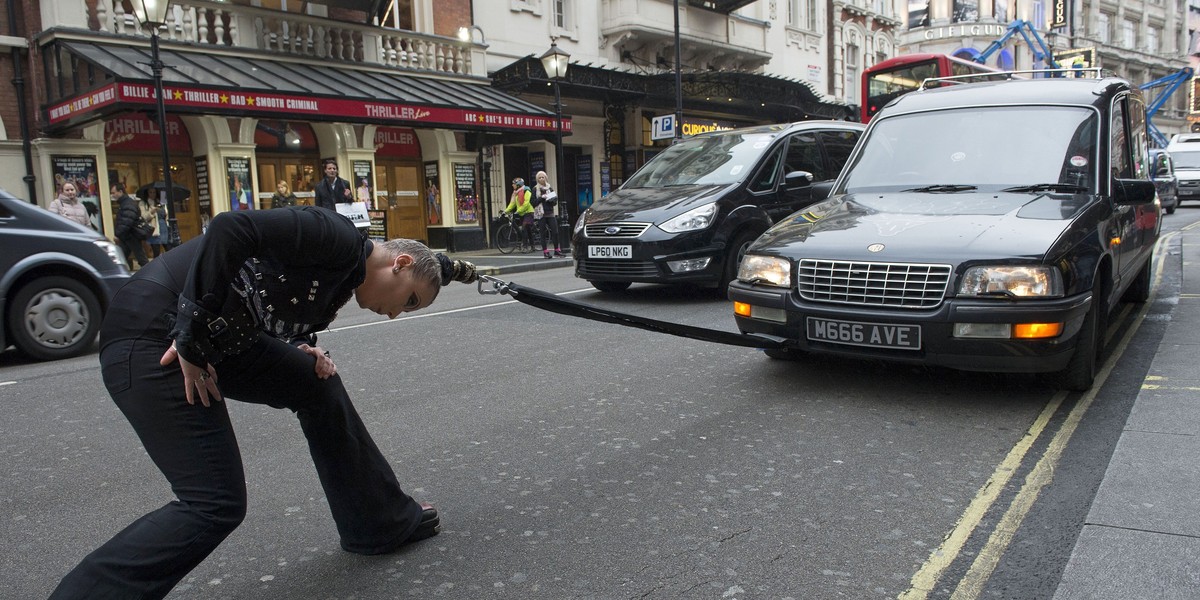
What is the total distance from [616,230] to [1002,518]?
634 centimetres

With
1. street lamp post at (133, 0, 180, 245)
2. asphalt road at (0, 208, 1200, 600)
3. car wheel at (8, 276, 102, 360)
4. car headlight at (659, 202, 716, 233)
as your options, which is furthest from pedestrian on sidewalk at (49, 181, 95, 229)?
car headlight at (659, 202, 716, 233)

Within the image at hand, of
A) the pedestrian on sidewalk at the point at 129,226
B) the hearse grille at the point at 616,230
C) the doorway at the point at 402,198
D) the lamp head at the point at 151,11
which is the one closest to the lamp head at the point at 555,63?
the doorway at the point at 402,198

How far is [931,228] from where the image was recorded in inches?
189

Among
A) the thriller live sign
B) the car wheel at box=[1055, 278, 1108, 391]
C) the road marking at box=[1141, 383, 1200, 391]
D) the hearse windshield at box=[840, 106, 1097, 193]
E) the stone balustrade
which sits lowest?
the road marking at box=[1141, 383, 1200, 391]

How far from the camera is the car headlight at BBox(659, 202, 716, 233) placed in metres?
8.88

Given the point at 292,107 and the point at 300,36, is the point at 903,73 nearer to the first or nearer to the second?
the point at 300,36

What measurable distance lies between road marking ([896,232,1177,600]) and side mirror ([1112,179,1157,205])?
144cm

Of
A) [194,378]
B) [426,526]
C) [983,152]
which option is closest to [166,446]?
[194,378]

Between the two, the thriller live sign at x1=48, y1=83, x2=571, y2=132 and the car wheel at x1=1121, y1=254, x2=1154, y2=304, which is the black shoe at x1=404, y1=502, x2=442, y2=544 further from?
the thriller live sign at x1=48, y1=83, x2=571, y2=132

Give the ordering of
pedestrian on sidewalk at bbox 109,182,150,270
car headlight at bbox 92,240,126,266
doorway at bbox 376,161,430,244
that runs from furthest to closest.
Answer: doorway at bbox 376,161,430,244, pedestrian on sidewalk at bbox 109,182,150,270, car headlight at bbox 92,240,126,266

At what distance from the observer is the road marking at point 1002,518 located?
8.75 feet

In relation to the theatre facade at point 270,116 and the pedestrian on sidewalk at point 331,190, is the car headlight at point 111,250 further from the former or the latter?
the theatre facade at point 270,116

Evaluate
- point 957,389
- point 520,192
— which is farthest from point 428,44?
point 957,389

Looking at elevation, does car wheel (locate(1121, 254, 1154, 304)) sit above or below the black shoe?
above
